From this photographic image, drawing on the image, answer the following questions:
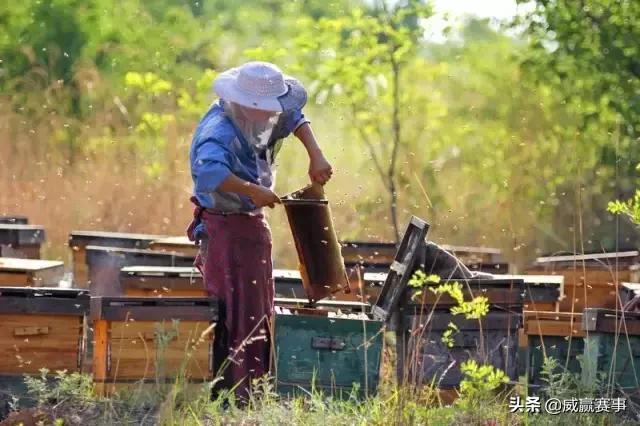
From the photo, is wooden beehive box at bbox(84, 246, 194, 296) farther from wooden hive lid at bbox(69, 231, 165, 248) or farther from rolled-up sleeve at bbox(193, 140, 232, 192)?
rolled-up sleeve at bbox(193, 140, 232, 192)

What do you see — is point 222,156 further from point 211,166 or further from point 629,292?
point 629,292

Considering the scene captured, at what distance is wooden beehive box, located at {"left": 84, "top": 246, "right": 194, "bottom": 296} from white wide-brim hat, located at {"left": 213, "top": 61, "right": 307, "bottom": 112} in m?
2.96

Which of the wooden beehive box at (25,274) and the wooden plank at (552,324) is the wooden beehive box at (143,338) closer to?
the wooden beehive box at (25,274)

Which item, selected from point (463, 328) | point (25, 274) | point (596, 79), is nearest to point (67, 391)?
point (25, 274)

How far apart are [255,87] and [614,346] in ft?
6.63

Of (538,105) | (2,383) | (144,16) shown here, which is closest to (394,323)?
(2,383)

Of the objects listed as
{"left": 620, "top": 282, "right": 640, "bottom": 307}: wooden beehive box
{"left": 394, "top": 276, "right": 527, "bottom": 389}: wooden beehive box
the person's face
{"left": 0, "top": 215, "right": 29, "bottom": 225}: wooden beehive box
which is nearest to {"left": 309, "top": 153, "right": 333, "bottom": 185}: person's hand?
the person's face

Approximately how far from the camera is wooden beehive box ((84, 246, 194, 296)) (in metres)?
9.60

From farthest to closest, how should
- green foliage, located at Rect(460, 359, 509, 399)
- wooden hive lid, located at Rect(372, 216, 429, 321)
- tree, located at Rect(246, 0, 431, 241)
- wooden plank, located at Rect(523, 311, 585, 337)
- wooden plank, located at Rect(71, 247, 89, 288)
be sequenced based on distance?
tree, located at Rect(246, 0, 431, 241) → wooden plank, located at Rect(71, 247, 89, 288) → wooden plank, located at Rect(523, 311, 585, 337) → wooden hive lid, located at Rect(372, 216, 429, 321) → green foliage, located at Rect(460, 359, 509, 399)

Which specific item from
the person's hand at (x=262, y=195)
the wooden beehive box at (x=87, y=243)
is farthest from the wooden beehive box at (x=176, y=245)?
the person's hand at (x=262, y=195)

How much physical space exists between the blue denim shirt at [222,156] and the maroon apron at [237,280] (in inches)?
3.8

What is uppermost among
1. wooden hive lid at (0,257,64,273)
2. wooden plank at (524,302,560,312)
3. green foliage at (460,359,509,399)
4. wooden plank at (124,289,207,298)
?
wooden hive lid at (0,257,64,273)

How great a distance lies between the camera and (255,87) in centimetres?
669

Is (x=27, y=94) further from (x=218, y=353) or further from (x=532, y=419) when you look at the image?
(x=532, y=419)
